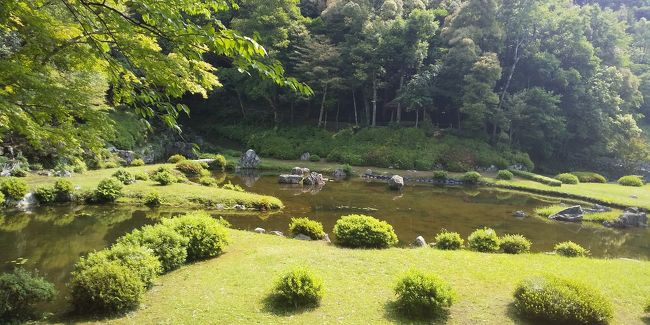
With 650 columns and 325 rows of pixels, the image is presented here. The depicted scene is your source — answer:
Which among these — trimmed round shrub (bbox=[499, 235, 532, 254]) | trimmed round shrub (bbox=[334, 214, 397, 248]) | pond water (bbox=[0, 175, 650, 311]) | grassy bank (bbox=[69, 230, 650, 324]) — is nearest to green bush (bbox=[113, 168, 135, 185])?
pond water (bbox=[0, 175, 650, 311])

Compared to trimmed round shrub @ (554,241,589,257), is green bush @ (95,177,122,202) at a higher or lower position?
higher

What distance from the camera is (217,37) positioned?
3.91 m

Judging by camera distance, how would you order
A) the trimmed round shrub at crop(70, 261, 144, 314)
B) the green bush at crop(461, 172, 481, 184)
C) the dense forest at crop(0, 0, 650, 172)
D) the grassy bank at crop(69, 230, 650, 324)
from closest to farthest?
the trimmed round shrub at crop(70, 261, 144, 314), the grassy bank at crop(69, 230, 650, 324), the green bush at crop(461, 172, 481, 184), the dense forest at crop(0, 0, 650, 172)

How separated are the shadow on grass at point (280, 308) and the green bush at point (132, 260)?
2.71 metres

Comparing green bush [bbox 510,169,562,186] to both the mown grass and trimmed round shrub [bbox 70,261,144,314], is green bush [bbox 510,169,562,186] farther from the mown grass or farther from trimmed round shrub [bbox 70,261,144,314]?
trimmed round shrub [bbox 70,261,144,314]

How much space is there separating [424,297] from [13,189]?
60.8ft

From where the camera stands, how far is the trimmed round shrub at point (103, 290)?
8141mm

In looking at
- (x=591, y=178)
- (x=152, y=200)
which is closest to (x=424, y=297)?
(x=152, y=200)

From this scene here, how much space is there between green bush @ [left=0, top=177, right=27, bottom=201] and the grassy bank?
444 inches

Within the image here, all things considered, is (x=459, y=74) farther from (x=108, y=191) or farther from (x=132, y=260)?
(x=132, y=260)

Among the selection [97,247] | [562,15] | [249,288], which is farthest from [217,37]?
[562,15]

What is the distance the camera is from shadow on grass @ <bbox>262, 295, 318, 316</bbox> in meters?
8.53

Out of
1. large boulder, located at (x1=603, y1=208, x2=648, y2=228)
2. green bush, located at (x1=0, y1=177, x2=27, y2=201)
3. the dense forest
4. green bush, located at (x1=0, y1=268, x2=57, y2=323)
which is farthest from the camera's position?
the dense forest

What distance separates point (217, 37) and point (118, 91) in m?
2.91
